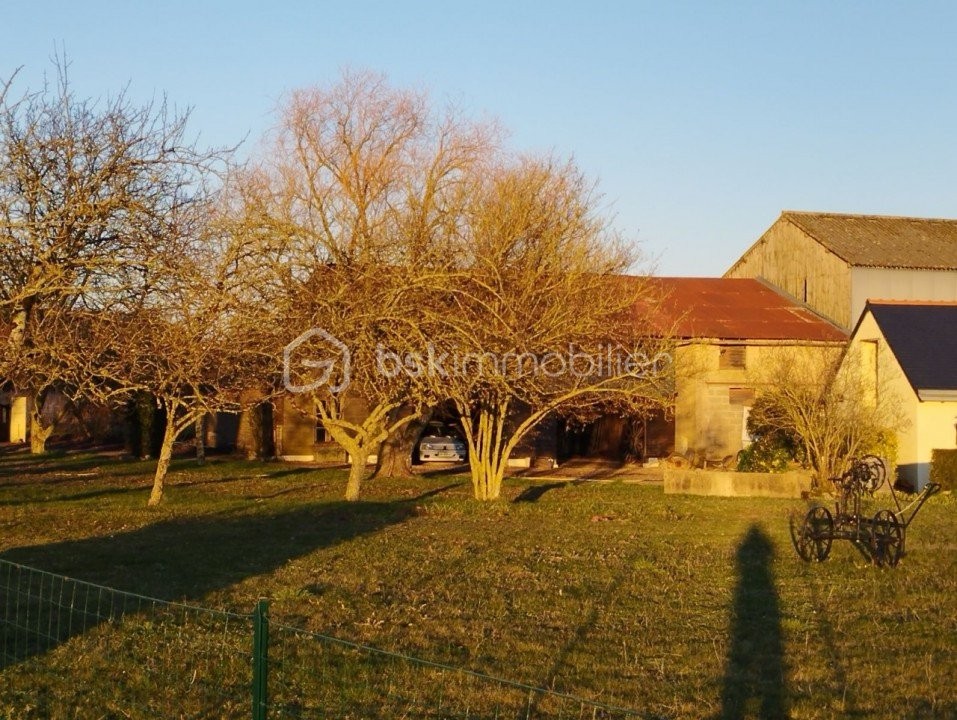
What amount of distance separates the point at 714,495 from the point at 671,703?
17.2 m

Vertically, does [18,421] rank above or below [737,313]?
below

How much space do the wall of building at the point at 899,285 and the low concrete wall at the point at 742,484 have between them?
14.8 metres

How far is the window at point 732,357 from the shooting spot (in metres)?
35.0

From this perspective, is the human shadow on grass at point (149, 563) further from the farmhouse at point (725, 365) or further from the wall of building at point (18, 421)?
the wall of building at point (18, 421)

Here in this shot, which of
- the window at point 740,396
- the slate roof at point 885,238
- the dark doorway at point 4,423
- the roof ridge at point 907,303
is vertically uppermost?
the slate roof at point 885,238

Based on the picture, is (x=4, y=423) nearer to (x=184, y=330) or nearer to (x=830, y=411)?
(x=184, y=330)

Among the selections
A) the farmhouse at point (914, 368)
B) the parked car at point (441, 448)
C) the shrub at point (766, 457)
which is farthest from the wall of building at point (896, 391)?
the parked car at point (441, 448)

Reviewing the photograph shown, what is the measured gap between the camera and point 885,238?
129ft

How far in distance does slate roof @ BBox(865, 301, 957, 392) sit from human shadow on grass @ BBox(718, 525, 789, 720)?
16.4 metres

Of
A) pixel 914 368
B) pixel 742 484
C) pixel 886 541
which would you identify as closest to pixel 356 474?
pixel 742 484

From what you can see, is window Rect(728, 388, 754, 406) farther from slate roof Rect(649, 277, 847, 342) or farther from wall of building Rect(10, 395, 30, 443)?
wall of building Rect(10, 395, 30, 443)

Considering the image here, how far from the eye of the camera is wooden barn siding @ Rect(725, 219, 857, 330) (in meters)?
36.9

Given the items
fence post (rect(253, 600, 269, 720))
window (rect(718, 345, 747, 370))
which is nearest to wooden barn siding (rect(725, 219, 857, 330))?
window (rect(718, 345, 747, 370))

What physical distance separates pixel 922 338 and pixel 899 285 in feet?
30.0
